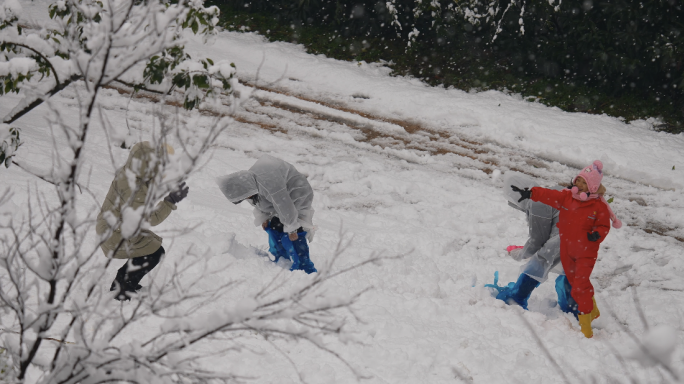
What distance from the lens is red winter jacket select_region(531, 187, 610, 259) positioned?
401 centimetres

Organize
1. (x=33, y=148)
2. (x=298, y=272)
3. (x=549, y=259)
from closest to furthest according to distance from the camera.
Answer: (x=549, y=259)
(x=298, y=272)
(x=33, y=148)

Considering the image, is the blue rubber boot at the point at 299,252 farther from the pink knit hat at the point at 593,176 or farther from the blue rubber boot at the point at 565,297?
the pink knit hat at the point at 593,176

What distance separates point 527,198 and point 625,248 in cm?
226

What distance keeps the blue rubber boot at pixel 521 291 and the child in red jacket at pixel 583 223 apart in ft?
1.33

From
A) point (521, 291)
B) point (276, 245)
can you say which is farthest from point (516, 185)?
point (276, 245)

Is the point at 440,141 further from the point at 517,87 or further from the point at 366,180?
the point at 517,87

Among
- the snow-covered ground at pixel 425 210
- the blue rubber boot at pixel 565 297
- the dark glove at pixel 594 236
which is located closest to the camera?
the snow-covered ground at pixel 425 210

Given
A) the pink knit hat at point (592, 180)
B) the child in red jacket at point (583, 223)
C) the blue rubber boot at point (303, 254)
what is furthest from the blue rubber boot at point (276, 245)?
the pink knit hat at point (592, 180)

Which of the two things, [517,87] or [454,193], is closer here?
[454,193]

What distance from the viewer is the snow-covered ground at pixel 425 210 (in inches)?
145

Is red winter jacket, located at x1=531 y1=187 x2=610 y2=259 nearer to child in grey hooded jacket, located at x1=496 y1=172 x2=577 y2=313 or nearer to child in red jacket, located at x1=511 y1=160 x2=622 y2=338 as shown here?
child in red jacket, located at x1=511 y1=160 x2=622 y2=338

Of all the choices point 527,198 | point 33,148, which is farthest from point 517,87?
point 33,148

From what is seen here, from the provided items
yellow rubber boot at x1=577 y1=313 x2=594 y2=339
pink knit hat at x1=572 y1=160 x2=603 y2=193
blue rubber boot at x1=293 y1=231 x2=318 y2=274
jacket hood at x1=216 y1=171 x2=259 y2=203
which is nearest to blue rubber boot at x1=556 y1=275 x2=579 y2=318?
yellow rubber boot at x1=577 y1=313 x2=594 y2=339

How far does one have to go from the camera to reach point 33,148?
635 centimetres
